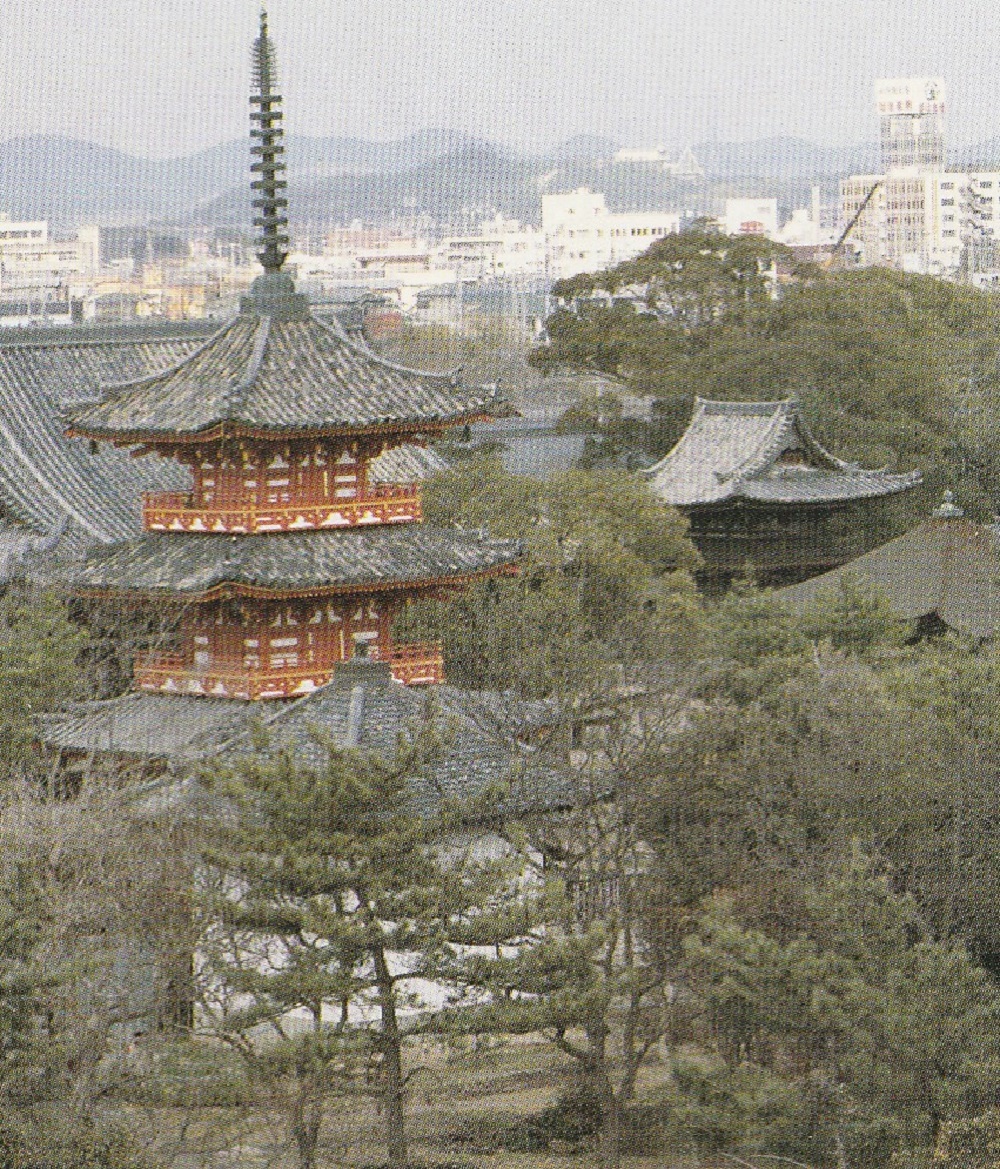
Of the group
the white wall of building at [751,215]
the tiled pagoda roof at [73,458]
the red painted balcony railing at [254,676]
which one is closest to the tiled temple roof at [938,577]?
the tiled pagoda roof at [73,458]

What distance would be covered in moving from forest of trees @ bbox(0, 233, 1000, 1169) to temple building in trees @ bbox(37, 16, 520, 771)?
3.29ft

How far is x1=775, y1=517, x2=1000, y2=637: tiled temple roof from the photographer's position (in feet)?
104

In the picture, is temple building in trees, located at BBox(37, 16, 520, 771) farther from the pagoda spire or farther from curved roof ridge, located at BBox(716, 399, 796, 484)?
curved roof ridge, located at BBox(716, 399, 796, 484)

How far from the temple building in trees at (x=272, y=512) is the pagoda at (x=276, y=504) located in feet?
0.06

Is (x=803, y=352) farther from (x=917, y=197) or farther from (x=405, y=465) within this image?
(x=917, y=197)

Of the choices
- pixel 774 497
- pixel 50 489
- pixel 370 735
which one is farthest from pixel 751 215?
pixel 370 735

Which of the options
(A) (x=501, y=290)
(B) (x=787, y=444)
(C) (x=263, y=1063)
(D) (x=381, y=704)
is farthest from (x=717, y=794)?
Answer: (A) (x=501, y=290)

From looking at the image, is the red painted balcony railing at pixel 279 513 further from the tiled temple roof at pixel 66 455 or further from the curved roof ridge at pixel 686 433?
the curved roof ridge at pixel 686 433

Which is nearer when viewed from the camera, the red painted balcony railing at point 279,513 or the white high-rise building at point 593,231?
the red painted balcony railing at point 279,513

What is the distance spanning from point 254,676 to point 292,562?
1058mm

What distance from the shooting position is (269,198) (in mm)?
22016

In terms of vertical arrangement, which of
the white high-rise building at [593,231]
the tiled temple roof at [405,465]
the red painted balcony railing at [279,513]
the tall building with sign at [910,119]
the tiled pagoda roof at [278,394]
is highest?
the tall building with sign at [910,119]

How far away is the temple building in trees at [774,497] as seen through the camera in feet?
125

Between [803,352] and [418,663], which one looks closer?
[418,663]
